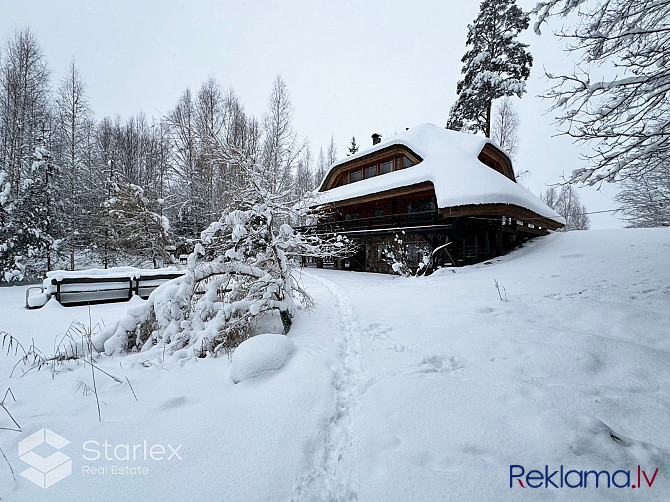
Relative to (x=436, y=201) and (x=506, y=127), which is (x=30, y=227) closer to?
(x=436, y=201)

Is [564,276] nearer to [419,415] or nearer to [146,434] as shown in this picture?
[419,415]

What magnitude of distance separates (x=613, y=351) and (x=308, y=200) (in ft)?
17.0

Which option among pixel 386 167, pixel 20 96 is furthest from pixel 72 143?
pixel 386 167

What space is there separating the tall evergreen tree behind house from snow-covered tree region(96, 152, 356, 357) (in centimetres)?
1798

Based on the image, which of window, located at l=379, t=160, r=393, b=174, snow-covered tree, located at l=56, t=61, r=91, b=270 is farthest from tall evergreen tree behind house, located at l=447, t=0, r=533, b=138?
snow-covered tree, located at l=56, t=61, r=91, b=270

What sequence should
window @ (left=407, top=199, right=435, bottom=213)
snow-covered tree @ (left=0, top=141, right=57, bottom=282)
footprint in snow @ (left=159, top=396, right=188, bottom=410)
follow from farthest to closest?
1. window @ (left=407, top=199, right=435, bottom=213)
2. snow-covered tree @ (left=0, top=141, right=57, bottom=282)
3. footprint in snow @ (left=159, top=396, right=188, bottom=410)

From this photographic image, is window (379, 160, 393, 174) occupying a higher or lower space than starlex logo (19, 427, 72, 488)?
higher

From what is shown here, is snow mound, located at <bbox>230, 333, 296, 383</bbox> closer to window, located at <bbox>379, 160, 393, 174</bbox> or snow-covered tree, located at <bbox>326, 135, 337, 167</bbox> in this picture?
window, located at <bbox>379, 160, 393, 174</bbox>

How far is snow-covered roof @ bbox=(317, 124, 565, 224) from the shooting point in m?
10.5

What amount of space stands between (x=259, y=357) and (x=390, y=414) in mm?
1775

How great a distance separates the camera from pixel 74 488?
5.79 feet

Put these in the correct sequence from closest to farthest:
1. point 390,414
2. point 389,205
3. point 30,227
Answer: point 390,414
point 30,227
point 389,205

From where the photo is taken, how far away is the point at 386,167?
17.1 m

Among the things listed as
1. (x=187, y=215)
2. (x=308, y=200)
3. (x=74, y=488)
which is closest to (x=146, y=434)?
(x=74, y=488)
